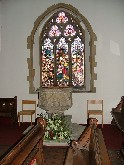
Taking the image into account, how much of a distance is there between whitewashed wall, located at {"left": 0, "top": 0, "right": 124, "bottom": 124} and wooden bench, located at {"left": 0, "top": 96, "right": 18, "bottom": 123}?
0.32 meters

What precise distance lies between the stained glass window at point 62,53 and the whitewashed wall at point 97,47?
0.79 m

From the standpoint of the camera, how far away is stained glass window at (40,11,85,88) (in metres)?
8.98

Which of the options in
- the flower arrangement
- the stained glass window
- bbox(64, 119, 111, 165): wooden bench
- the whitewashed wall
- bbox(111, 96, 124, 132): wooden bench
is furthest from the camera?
the stained glass window

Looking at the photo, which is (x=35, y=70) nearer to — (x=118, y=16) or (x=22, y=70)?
(x=22, y=70)

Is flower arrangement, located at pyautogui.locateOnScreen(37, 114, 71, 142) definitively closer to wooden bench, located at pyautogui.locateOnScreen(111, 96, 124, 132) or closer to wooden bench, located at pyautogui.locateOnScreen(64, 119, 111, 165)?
wooden bench, located at pyautogui.locateOnScreen(111, 96, 124, 132)

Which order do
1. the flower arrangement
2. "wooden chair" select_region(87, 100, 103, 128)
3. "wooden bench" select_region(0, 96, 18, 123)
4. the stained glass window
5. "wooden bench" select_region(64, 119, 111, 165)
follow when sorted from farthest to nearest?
the stained glass window
"wooden bench" select_region(0, 96, 18, 123)
"wooden chair" select_region(87, 100, 103, 128)
the flower arrangement
"wooden bench" select_region(64, 119, 111, 165)

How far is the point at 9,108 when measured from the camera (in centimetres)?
809

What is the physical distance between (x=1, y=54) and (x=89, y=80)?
3.06 m

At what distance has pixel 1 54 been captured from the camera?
8.45 m

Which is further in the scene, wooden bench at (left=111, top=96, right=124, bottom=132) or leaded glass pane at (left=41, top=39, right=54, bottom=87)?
leaded glass pane at (left=41, top=39, right=54, bottom=87)

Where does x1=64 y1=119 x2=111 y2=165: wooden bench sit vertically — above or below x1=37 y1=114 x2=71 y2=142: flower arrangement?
above

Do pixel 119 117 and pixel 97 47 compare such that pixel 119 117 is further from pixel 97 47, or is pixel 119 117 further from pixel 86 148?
pixel 97 47

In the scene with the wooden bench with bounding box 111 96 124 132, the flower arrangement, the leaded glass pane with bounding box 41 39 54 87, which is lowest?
the flower arrangement

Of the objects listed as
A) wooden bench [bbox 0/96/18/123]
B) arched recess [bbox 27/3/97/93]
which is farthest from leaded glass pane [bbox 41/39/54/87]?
wooden bench [bbox 0/96/18/123]
